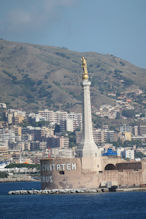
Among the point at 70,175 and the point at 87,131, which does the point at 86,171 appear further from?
the point at 87,131

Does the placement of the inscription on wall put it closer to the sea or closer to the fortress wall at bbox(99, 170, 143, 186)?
the sea

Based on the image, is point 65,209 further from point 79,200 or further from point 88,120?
point 88,120

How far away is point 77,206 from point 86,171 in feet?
47.4

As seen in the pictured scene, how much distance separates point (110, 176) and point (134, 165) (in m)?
4.12

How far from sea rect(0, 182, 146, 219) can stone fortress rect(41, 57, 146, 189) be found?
9.47ft

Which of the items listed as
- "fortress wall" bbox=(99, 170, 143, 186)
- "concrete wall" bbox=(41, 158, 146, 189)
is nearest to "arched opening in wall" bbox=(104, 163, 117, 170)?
"fortress wall" bbox=(99, 170, 143, 186)

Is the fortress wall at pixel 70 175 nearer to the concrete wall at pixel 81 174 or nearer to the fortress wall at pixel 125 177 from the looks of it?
the concrete wall at pixel 81 174

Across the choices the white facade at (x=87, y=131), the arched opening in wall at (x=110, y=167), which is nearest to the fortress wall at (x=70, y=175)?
the white facade at (x=87, y=131)

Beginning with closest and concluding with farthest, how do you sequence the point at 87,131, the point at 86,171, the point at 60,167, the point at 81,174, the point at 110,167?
the point at 87,131 → the point at 81,174 → the point at 86,171 → the point at 60,167 → the point at 110,167

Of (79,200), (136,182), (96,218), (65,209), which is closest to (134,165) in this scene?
(136,182)

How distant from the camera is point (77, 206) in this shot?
2955 inches

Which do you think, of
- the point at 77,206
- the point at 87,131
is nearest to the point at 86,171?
the point at 87,131

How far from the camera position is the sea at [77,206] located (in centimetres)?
6900

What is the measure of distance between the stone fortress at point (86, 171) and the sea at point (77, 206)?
289 centimetres
